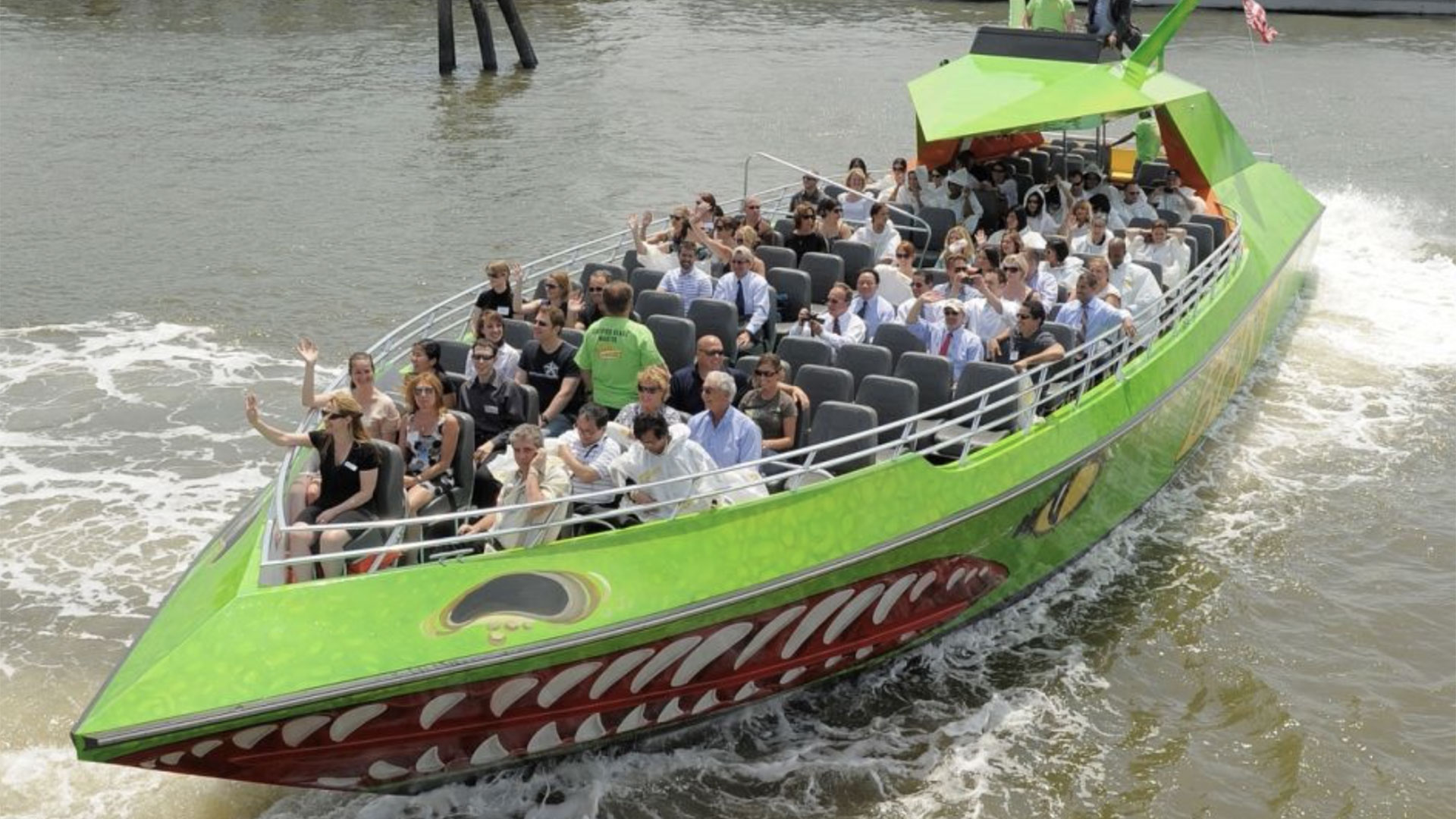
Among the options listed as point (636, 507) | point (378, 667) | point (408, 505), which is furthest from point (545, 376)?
point (378, 667)

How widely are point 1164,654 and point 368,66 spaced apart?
962 inches

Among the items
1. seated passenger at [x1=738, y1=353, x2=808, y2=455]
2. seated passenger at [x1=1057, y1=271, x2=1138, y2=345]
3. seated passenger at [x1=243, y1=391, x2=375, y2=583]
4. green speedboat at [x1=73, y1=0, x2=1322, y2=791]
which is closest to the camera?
green speedboat at [x1=73, y1=0, x2=1322, y2=791]

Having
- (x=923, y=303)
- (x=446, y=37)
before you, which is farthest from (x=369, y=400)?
(x=446, y=37)

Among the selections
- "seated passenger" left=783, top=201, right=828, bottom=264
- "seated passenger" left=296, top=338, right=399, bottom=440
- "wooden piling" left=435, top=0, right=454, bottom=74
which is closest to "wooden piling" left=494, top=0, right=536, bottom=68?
"wooden piling" left=435, top=0, right=454, bottom=74

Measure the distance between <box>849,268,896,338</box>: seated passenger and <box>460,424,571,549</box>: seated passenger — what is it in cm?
320

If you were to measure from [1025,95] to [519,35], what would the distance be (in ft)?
64.8

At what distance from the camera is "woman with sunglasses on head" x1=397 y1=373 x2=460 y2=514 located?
791 cm

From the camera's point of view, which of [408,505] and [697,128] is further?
[697,128]

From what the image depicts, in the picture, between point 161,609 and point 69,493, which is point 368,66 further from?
point 161,609

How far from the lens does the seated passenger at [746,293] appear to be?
10352 millimetres

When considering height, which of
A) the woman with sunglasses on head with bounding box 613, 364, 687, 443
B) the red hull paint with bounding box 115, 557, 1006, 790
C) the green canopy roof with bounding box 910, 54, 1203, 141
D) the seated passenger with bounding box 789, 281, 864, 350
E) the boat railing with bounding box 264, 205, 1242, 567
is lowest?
the red hull paint with bounding box 115, 557, 1006, 790

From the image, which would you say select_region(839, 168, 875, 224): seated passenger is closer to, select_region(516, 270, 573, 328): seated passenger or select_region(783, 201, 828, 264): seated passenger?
select_region(783, 201, 828, 264): seated passenger

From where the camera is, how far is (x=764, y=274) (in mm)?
11227

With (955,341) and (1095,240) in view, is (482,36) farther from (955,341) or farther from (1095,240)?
(955,341)
